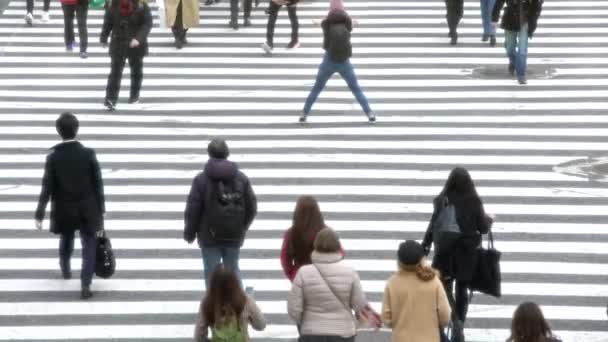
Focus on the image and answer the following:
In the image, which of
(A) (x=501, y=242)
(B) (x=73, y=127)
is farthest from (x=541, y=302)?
(B) (x=73, y=127)

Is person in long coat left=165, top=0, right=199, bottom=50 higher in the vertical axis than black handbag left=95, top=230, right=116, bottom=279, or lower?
higher

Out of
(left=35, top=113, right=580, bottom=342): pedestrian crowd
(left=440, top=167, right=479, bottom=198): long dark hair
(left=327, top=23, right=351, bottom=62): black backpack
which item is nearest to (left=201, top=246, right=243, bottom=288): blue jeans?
(left=35, top=113, right=580, bottom=342): pedestrian crowd

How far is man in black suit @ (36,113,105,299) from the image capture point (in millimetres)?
13359

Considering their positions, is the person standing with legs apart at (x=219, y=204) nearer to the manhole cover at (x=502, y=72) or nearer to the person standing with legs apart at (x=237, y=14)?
the manhole cover at (x=502, y=72)

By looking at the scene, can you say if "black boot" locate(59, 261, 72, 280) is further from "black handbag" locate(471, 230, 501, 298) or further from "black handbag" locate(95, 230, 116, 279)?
"black handbag" locate(471, 230, 501, 298)

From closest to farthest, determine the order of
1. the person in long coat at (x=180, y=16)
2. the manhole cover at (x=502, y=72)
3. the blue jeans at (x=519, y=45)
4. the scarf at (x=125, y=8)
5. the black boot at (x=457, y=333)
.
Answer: the black boot at (x=457, y=333) → the scarf at (x=125, y=8) → the blue jeans at (x=519, y=45) → the manhole cover at (x=502, y=72) → the person in long coat at (x=180, y=16)

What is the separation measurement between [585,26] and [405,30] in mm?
2767

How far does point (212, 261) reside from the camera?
1246cm

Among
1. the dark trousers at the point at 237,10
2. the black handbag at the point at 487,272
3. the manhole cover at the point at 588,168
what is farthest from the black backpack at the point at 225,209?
the dark trousers at the point at 237,10

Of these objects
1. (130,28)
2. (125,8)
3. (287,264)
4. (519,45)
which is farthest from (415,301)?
(519,45)

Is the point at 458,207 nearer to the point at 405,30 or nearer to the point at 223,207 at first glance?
the point at 223,207

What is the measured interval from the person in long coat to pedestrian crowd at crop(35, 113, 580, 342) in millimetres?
9389

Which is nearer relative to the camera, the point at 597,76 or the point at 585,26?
the point at 597,76

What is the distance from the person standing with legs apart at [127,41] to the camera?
2014 centimetres
